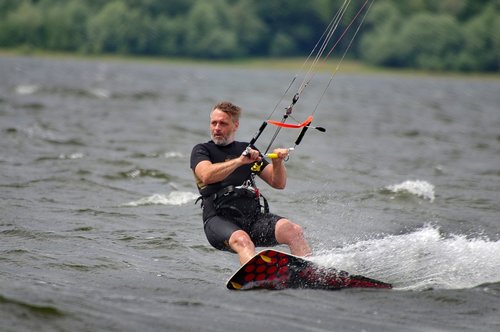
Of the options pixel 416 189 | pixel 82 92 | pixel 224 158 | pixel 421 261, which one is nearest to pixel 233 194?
pixel 224 158

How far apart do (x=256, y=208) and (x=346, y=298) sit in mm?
1604

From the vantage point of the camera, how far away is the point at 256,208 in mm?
10539

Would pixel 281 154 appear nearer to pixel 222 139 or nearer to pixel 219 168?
pixel 219 168

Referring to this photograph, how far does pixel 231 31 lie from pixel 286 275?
133183 mm

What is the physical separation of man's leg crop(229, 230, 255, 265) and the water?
0.44 metres

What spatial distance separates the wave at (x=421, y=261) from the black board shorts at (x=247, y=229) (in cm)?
59

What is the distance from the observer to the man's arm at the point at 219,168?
9602 mm

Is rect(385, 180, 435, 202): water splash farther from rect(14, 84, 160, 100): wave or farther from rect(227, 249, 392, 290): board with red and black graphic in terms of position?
rect(14, 84, 160, 100): wave

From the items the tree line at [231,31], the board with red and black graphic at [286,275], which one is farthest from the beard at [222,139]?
the tree line at [231,31]

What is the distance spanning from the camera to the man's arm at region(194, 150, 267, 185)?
31.5ft

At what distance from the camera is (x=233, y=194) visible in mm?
10375

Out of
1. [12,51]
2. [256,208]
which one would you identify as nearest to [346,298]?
[256,208]

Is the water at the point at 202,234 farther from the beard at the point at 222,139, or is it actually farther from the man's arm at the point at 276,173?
the beard at the point at 222,139

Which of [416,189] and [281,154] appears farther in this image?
[416,189]
